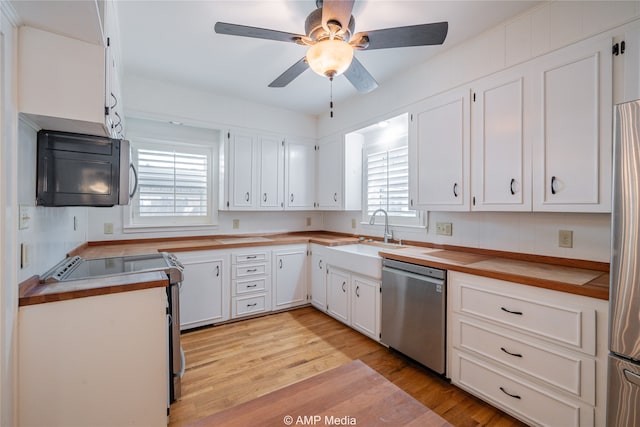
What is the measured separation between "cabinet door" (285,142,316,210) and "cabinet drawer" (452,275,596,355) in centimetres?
238

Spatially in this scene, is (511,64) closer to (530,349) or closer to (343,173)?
(530,349)

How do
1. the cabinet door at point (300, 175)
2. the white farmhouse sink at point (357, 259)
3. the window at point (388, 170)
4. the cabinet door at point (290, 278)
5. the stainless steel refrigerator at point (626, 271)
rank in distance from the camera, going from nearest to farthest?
the stainless steel refrigerator at point (626, 271)
the white farmhouse sink at point (357, 259)
the window at point (388, 170)
the cabinet door at point (290, 278)
the cabinet door at point (300, 175)

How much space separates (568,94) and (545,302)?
124 cm

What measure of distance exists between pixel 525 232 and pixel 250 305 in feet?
8.73

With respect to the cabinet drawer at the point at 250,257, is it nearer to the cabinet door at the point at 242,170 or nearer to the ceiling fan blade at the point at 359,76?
the cabinet door at the point at 242,170

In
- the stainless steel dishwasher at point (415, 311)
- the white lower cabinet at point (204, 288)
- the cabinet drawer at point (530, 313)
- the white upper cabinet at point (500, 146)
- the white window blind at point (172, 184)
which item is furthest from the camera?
the white window blind at point (172, 184)

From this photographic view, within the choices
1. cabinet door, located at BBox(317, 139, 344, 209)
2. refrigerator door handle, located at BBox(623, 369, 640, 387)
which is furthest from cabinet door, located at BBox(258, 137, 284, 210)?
refrigerator door handle, located at BBox(623, 369, 640, 387)

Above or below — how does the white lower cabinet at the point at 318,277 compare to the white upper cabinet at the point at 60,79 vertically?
below

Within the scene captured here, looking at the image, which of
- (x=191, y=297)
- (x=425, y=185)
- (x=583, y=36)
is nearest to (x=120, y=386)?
(x=191, y=297)

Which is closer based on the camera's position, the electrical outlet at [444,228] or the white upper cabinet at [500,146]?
the white upper cabinet at [500,146]

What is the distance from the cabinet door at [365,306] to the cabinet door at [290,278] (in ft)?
2.75

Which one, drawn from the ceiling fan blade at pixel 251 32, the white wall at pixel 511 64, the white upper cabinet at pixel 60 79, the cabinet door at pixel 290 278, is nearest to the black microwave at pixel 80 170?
the white upper cabinet at pixel 60 79

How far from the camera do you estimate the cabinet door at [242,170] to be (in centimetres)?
337

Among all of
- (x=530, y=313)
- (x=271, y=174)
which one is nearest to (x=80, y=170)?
→ (x=271, y=174)
